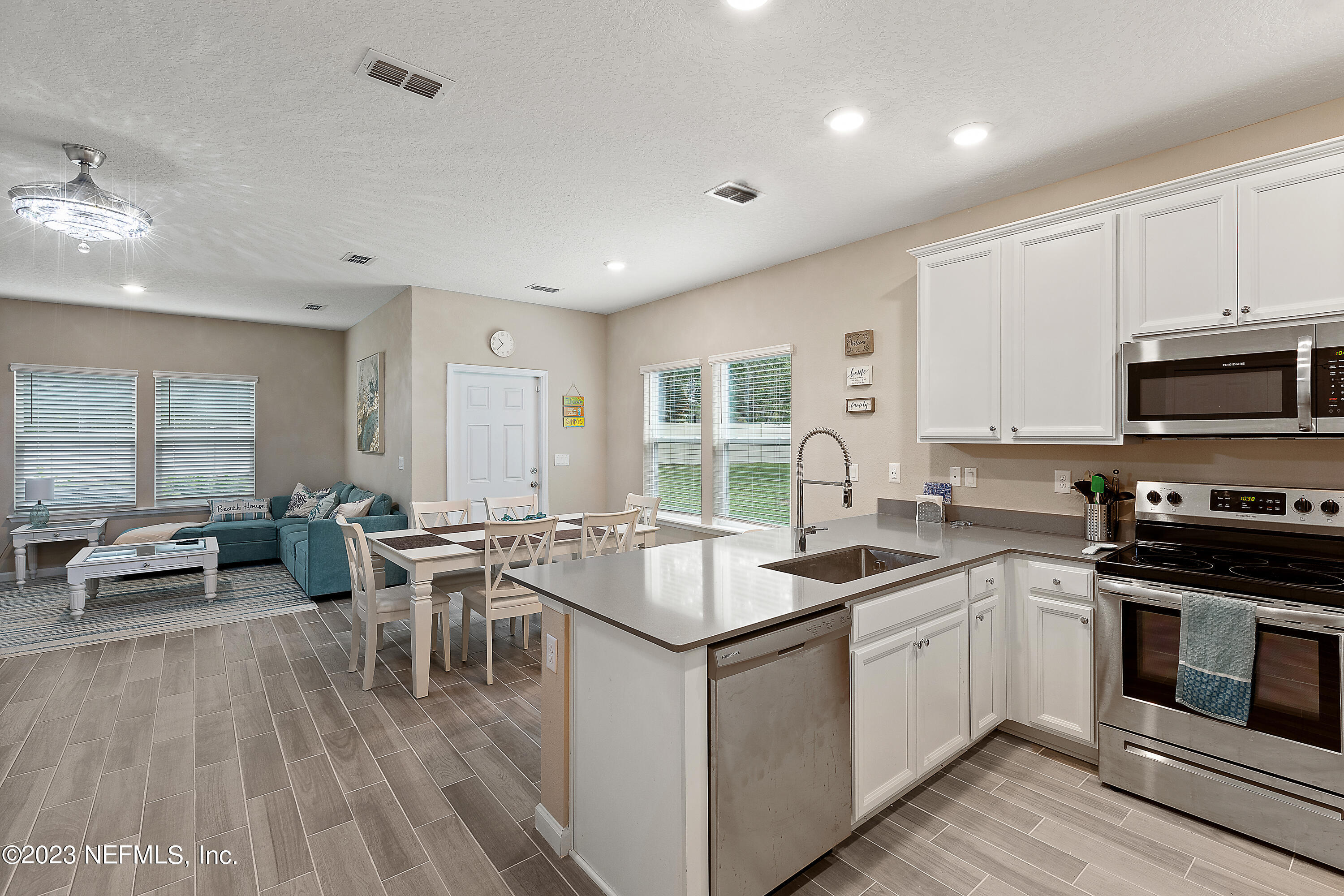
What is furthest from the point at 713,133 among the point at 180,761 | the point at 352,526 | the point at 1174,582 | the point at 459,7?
the point at 180,761

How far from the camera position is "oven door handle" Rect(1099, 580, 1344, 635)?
1.87m

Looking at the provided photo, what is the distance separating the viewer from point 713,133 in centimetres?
260

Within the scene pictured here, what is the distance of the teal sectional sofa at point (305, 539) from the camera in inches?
198

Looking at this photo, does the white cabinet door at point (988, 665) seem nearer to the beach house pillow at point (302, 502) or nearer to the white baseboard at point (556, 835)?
the white baseboard at point (556, 835)

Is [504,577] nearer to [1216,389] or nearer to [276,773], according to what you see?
[276,773]

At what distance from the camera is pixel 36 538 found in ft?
18.4

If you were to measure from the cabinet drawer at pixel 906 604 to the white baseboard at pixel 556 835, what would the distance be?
115 cm

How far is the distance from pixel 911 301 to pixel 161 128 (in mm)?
3803

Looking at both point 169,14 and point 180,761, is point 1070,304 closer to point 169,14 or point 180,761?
point 169,14

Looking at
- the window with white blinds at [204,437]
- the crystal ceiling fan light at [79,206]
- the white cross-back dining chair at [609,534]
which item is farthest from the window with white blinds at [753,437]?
the window with white blinds at [204,437]

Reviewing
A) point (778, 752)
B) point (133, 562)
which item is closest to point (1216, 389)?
point (778, 752)

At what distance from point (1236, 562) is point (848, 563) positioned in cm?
140

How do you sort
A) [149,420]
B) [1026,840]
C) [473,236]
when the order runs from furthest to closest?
[149,420]
[473,236]
[1026,840]

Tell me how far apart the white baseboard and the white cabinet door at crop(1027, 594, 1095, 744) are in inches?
79.1
